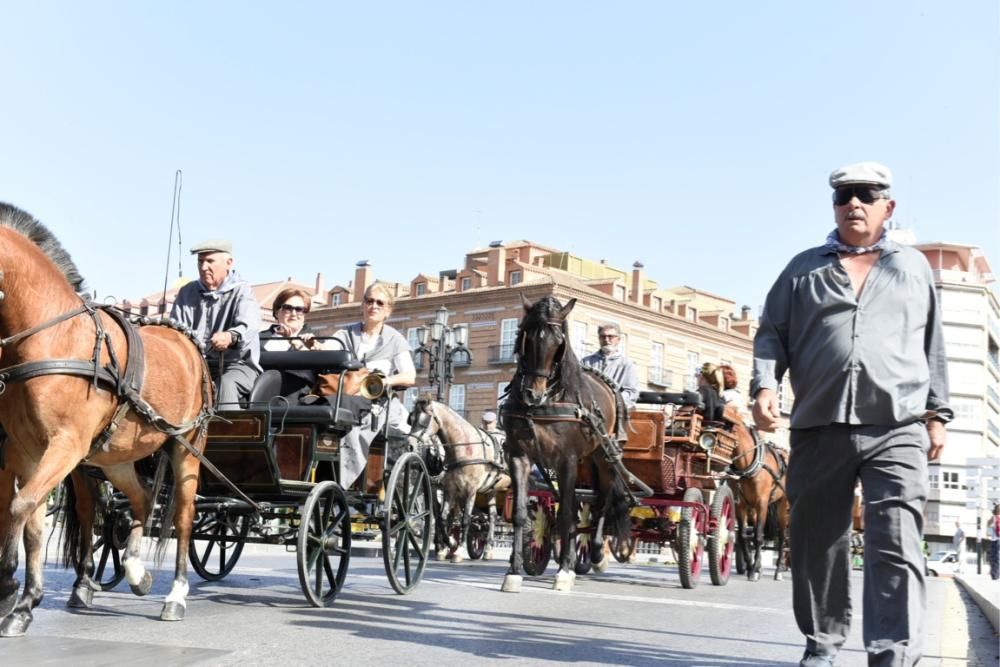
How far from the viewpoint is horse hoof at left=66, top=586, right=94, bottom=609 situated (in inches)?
296

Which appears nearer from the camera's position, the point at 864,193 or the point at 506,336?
the point at 864,193

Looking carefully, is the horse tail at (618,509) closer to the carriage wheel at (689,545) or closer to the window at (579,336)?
the carriage wheel at (689,545)

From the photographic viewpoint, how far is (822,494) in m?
5.31

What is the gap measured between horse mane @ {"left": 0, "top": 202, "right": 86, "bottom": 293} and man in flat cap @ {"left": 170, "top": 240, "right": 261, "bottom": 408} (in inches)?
57.2

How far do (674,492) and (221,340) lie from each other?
21.5ft

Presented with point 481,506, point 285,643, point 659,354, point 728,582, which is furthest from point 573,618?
point 659,354

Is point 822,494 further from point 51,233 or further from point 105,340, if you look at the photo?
point 51,233

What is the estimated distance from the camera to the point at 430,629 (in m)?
7.29

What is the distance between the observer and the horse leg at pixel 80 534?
24.8ft

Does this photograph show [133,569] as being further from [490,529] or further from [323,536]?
[490,529]

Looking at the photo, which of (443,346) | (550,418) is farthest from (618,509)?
(443,346)

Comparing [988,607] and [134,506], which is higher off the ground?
[134,506]

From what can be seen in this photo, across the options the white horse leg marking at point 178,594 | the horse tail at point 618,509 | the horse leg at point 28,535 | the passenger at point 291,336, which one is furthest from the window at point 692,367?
the horse leg at point 28,535

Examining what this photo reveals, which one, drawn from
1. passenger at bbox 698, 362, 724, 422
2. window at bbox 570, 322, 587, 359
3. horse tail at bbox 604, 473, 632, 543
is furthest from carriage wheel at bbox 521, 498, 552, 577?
window at bbox 570, 322, 587, 359
